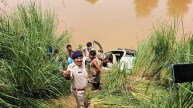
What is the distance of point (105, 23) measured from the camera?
26719 millimetres

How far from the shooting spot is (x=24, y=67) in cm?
623

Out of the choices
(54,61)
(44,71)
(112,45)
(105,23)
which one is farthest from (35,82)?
(105,23)

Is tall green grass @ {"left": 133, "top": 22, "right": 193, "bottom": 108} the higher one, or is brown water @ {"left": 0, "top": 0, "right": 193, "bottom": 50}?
brown water @ {"left": 0, "top": 0, "right": 193, "bottom": 50}

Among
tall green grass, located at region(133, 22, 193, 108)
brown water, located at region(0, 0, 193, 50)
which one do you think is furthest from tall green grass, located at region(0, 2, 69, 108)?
brown water, located at region(0, 0, 193, 50)

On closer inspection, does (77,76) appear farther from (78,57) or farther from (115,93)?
(115,93)

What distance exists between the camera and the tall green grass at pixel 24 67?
609 centimetres

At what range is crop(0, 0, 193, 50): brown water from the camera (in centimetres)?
2223

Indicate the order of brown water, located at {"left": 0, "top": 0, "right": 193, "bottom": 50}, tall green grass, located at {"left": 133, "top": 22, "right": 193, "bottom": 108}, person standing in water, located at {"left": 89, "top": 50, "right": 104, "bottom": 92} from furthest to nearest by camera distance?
brown water, located at {"left": 0, "top": 0, "right": 193, "bottom": 50}, tall green grass, located at {"left": 133, "top": 22, "right": 193, "bottom": 108}, person standing in water, located at {"left": 89, "top": 50, "right": 104, "bottom": 92}

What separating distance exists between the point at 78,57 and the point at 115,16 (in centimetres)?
2251

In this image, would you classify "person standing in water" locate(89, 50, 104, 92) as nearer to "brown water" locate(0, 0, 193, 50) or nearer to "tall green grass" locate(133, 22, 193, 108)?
"tall green grass" locate(133, 22, 193, 108)

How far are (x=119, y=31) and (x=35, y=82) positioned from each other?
17.8 meters

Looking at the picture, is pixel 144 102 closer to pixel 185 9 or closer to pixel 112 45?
pixel 112 45

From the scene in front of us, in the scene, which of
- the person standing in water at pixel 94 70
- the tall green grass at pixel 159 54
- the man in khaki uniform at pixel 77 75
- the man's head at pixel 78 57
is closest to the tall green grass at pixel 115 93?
the person standing in water at pixel 94 70

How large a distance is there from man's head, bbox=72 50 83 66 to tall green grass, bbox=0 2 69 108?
0.55 meters
